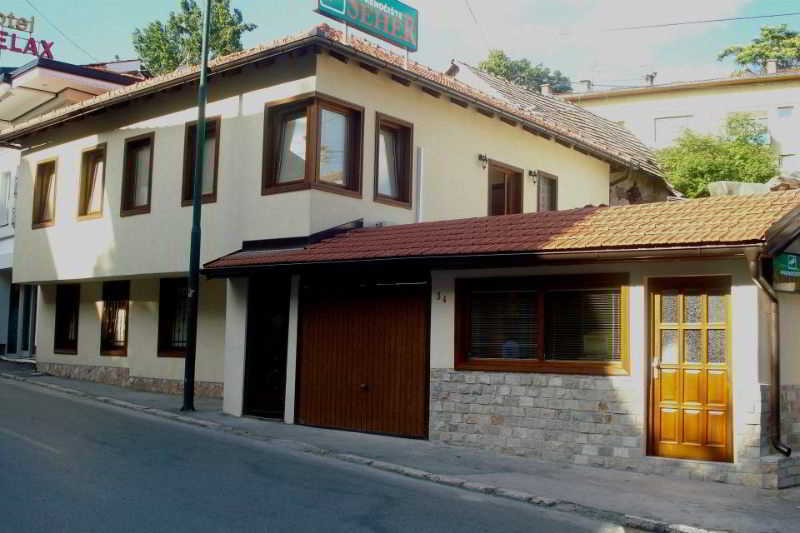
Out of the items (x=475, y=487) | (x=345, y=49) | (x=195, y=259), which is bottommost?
(x=475, y=487)

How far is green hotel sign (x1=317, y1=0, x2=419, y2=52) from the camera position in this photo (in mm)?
16562

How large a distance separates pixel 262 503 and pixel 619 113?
38388 millimetres

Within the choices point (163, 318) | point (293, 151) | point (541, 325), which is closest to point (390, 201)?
point (293, 151)

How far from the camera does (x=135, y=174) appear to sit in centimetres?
1936

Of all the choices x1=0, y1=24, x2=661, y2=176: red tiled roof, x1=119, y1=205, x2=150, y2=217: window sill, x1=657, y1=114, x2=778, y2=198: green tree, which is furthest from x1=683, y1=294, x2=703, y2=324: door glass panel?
x1=657, y1=114, x2=778, y2=198: green tree

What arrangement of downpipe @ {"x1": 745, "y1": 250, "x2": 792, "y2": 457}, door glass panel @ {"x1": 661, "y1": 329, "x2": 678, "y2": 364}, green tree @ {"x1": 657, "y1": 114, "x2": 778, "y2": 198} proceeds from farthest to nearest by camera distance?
green tree @ {"x1": 657, "y1": 114, "x2": 778, "y2": 198} → door glass panel @ {"x1": 661, "y1": 329, "x2": 678, "y2": 364} → downpipe @ {"x1": 745, "y1": 250, "x2": 792, "y2": 457}

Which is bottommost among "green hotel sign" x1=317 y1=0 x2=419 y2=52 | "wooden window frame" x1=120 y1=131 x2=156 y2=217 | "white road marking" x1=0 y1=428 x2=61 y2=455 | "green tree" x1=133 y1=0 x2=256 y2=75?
"white road marking" x1=0 y1=428 x2=61 y2=455

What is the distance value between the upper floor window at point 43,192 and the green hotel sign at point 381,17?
9348mm

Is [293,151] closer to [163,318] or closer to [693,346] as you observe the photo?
[163,318]

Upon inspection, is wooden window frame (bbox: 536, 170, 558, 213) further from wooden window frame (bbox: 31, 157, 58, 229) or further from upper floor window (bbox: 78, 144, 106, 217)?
wooden window frame (bbox: 31, 157, 58, 229)

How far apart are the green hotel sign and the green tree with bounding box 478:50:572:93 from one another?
1799 inches

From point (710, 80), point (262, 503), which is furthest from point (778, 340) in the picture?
point (710, 80)

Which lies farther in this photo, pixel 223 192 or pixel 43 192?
pixel 43 192

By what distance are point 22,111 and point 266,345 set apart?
1450 cm
